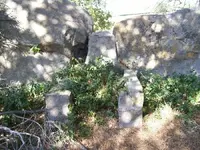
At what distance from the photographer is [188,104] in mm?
5461

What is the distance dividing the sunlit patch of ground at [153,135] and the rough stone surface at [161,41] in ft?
8.31

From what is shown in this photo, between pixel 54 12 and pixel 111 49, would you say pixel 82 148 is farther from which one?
pixel 54 12

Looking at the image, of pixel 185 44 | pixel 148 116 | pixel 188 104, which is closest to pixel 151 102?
pixel 148 116

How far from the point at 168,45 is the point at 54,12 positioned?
3.15 metres

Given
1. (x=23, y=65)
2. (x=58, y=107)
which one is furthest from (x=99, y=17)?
(x=58, y=107)

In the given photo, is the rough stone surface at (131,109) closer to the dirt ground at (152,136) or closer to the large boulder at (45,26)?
the dirt ground at (152,136)

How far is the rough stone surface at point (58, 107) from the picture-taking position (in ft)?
16.8

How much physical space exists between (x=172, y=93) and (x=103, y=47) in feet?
8.10

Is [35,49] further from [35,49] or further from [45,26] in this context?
[45,26]

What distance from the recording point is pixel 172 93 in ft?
18.2

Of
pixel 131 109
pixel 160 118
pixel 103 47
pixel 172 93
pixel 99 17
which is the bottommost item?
pixel 160 118

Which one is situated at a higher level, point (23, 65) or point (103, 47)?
point (103, 47)

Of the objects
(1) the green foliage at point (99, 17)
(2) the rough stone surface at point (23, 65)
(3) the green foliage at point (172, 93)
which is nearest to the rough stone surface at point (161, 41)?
(3) the green foliage at point (172, 93)

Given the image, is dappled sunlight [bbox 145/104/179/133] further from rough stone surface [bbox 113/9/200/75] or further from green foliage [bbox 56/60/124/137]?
rough stone surface [bbox 113/9/200/75]
